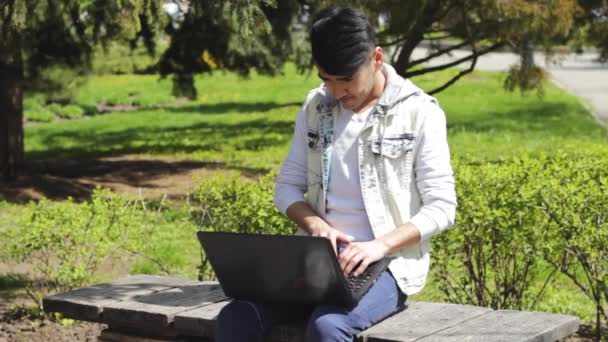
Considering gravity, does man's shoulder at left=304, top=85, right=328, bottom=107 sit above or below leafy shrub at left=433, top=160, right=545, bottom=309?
above

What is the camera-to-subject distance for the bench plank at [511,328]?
320 centimetres

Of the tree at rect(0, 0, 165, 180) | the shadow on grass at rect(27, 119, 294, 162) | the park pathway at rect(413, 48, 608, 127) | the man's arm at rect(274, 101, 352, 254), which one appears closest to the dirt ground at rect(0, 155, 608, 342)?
the tree at rect(0, 0, 165, 180)

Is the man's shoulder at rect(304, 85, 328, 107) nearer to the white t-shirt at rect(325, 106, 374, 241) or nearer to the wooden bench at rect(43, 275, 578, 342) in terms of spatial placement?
the white t-shirt at rect(325, 106, 374, 241)

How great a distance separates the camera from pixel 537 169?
518 cm

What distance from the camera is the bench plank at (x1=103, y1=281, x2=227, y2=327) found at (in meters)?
3.83

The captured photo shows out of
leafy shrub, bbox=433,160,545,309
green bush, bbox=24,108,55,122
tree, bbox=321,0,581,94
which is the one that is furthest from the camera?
green bush, bbox=24,108,55,122

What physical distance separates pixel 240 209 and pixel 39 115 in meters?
14.7

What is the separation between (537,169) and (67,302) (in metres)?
2.38

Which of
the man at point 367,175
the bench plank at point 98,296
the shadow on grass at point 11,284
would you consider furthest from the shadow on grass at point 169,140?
the man at point 367,175

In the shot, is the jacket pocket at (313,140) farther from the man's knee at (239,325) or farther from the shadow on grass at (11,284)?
the shadow on grass at (11,284)

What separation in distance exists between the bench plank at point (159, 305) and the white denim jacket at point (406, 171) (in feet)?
2.39

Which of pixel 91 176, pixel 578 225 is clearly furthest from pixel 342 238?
pixel 91 176

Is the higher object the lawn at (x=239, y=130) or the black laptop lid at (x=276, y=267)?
the black laptop lid at (x=276, y=267)

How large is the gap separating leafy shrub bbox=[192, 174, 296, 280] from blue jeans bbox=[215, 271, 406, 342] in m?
1.62
